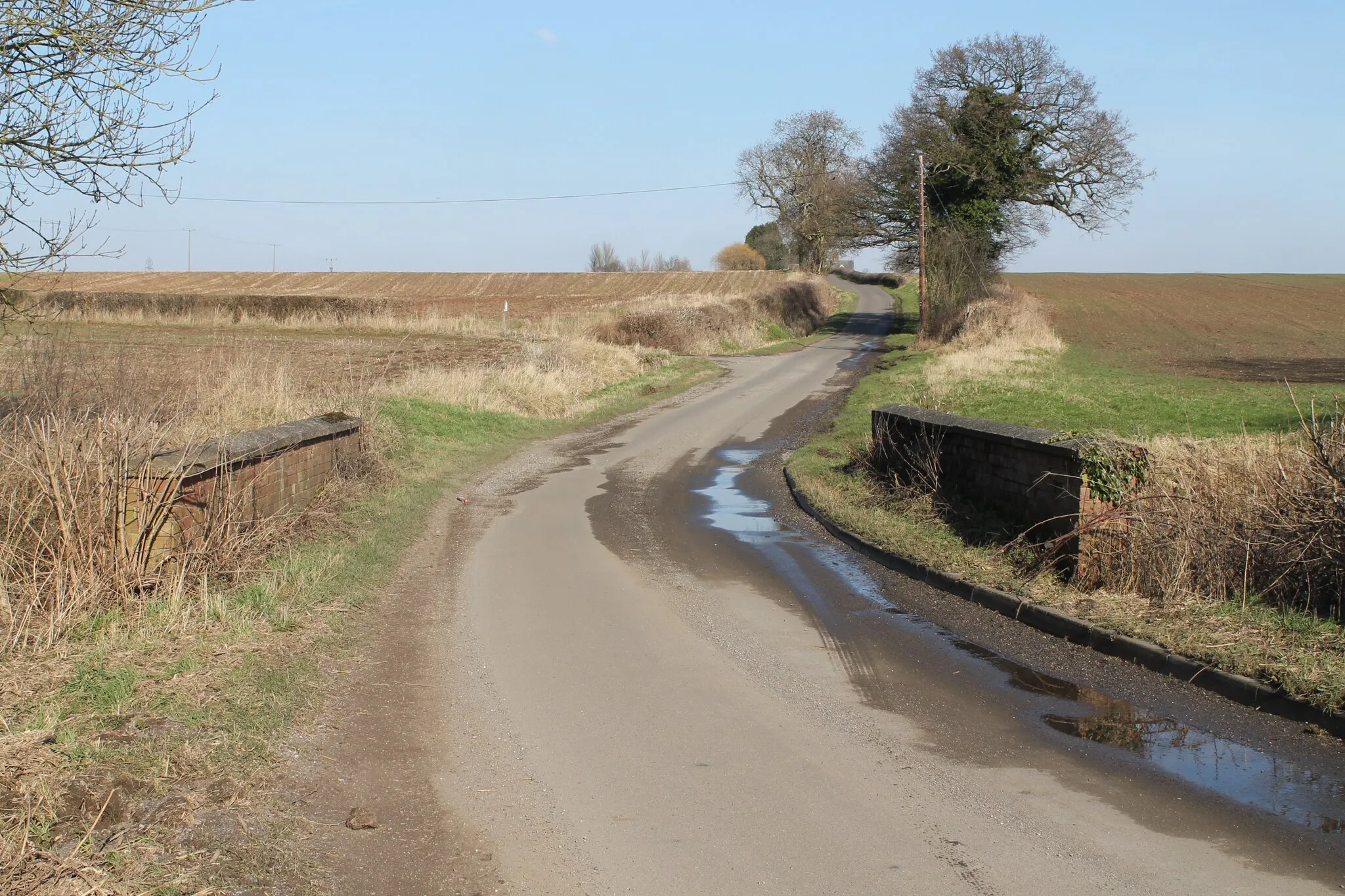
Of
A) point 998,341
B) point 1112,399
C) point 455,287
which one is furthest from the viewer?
point 455,287

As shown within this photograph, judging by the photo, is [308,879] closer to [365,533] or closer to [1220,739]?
[1220,739]

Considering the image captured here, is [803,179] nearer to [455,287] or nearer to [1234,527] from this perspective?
[455,287]

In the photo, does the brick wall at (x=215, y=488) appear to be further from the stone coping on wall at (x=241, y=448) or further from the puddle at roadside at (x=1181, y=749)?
the puddle at roadside at (x=1181, y=749)

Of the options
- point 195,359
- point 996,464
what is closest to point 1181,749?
point 996,464

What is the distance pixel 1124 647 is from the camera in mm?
7027

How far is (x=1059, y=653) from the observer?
7.23 metres

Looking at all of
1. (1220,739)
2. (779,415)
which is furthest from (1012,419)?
(1220,739)

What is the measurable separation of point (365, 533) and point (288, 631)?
384 cm

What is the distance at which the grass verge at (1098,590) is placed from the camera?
6.46 meters

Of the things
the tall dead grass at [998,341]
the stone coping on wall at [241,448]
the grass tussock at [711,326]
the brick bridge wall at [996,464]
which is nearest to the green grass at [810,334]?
the grass tussock at [711,326]

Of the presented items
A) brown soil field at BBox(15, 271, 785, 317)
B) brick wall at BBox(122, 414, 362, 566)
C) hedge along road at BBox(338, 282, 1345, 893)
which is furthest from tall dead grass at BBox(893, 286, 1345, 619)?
brown soil field at BBox(15, 271, 785, 317)

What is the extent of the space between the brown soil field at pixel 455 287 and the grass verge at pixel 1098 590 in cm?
3441

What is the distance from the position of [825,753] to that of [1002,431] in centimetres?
571

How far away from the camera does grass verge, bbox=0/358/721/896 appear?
3902 mm
